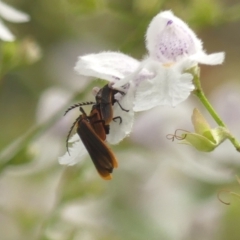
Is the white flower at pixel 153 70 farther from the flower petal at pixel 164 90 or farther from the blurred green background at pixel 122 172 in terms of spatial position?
the blurred green background at pixel 122 172

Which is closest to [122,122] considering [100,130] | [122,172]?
[100,130]

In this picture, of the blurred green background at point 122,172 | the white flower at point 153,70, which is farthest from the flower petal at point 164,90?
the blurred green background at point 122,172

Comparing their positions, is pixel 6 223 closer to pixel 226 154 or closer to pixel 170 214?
pixel 170 214

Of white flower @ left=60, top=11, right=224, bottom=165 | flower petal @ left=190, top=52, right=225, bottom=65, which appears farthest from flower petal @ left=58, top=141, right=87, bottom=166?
flower petal @ left=190, top=52, right=225, bottom=65

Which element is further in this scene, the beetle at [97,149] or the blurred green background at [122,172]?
the blurred green background at [122,172]

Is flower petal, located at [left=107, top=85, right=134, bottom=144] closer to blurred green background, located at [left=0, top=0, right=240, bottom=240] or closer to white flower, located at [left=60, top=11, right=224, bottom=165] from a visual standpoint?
white flower, located at [left=60, top=11, right=224, bottom=165]

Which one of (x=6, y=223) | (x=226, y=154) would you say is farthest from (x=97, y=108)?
(x=6, y=223)
